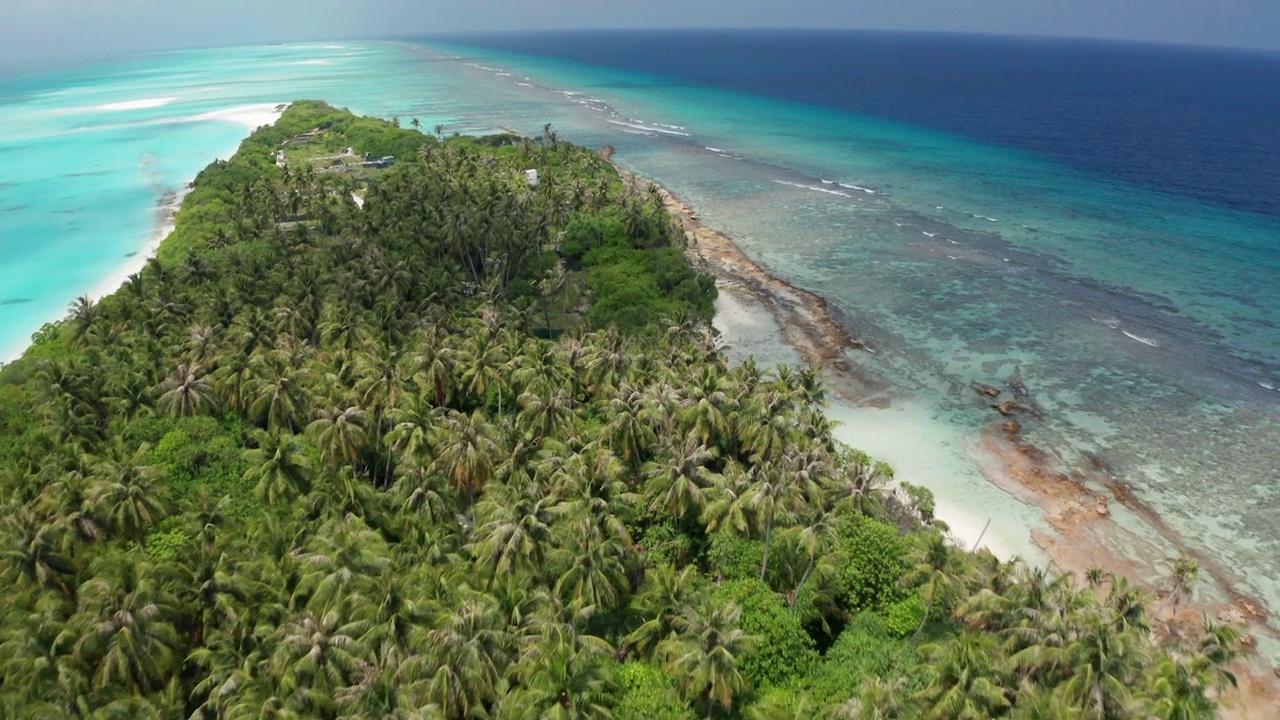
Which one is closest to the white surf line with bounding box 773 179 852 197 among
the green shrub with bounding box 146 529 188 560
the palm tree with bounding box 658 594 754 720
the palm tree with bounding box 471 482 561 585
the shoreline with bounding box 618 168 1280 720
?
the shoreline with bounding box 618 168 1280 720

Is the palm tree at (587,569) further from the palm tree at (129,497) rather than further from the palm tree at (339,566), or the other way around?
the palm tree at (129,497)

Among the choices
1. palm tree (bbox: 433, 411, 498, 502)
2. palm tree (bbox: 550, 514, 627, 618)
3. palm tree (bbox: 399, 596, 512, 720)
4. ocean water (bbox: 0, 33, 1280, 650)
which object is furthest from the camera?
ocean water (bbox: 0, 33, 1280, 650)

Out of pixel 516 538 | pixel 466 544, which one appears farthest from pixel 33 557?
pixel 516 538

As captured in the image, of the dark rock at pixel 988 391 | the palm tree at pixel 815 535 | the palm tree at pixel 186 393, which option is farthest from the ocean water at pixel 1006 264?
the palm tree at pixel 186 393

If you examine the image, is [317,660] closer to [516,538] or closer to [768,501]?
[516,538]

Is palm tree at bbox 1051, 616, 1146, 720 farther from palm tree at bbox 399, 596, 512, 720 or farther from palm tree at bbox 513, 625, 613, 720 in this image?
palm tree at bbox 399, 596, 512, 720

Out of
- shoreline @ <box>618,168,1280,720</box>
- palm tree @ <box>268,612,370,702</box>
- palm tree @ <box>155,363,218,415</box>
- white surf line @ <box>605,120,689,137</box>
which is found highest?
white surf line @ <box>605,120,689,137</box>
